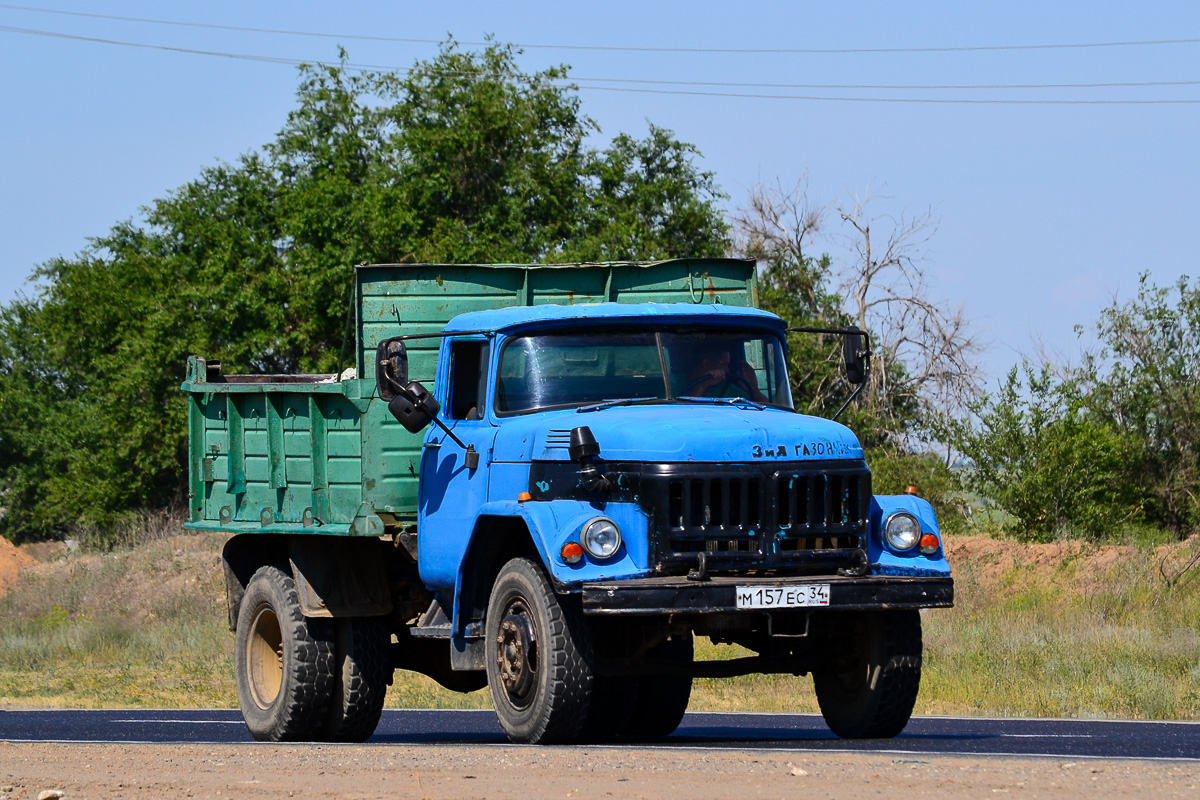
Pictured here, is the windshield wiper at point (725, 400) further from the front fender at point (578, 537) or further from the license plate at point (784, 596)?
the license plate at point (784, 596)

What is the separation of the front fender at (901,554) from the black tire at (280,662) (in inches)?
Answer: 167

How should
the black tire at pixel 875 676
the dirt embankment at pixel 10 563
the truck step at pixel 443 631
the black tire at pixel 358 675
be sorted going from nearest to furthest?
the black tire at pixel 875 676, the truck step at pixel 443 631, the black tire at pixel 358 675, the dirt embankment at pixel 10 563

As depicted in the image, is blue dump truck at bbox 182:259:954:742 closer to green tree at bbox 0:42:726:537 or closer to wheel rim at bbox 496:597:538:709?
wheel rim at bbox 496:597:538:709

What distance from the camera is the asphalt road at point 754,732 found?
920 cm

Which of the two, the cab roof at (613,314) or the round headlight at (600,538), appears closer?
the round headlight at (600,538)

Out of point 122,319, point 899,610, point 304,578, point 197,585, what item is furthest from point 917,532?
point 122,319

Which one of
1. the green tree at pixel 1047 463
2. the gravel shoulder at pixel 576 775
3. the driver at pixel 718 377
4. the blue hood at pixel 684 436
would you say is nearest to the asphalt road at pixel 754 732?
the gravel shoulder at pixel 576 775

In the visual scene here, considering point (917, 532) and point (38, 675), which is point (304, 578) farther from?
point (38, 675)

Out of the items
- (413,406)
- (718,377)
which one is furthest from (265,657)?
(718,377)

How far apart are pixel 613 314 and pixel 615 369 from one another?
324 millimetres

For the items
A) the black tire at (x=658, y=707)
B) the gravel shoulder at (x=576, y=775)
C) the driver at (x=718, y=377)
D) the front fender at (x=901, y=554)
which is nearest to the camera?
the gravel shoulder at (x=576, y=775)

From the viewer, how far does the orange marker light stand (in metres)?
8.45

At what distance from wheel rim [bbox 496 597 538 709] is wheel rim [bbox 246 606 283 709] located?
350 cm

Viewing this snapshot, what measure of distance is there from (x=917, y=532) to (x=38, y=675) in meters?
15.8
